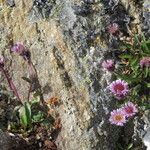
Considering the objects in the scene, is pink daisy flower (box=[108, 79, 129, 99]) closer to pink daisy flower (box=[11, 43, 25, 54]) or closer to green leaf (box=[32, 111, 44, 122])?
green leaf (box=[32, 111, 44, 122])

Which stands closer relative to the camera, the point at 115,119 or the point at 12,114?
the point at 115,119

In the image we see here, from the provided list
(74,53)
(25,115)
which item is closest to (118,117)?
(74,53)

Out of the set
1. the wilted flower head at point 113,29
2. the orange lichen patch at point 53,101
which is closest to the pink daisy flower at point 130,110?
the orange lichen patch at point 53,101

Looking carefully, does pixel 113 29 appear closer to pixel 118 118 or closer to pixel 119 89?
pixel 119 89

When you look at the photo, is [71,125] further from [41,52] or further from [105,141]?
[41,52]

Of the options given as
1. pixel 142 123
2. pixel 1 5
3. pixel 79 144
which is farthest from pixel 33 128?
pixel 1 5

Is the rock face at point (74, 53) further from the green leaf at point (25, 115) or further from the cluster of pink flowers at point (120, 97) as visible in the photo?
the green leaf at point (25, 115)
